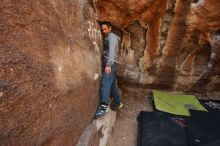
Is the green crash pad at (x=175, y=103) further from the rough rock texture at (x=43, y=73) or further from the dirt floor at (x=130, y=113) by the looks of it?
the rough rock texture at (x=43, y=73)

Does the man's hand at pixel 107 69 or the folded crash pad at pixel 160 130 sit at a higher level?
the man's hand at pixel 107 69

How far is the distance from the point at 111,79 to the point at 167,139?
3.07 feet

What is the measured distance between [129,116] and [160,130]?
0.52 m

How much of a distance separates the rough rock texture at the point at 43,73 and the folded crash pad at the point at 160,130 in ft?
2.45

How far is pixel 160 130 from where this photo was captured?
9.44 feet

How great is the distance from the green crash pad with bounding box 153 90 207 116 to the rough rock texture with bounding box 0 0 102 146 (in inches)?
49.9

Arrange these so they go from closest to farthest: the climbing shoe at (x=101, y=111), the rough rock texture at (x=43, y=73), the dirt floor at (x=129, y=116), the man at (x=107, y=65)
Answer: the rough rock texture at (x=43, y=73) < the climbing shoe at (x=101, y=111) < the man at (x=107, y=65) < the dirt floor at (x=129, y=116)

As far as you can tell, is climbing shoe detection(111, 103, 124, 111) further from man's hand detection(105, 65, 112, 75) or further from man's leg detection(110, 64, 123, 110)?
man's hand detection(105, 65, 112, 75)

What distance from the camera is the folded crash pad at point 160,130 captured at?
8.87 feet

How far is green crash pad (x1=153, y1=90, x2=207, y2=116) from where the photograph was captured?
327 cm

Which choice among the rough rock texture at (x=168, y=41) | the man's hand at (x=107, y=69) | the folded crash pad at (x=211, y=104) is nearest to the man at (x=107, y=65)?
the man's hand at (x=107, y=69)

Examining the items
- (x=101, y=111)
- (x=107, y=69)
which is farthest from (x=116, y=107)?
(x=107, y=69)

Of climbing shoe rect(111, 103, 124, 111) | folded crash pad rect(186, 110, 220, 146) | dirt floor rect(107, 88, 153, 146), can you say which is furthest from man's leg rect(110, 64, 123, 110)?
folded crash pad rect(186, 110, 220, 146)

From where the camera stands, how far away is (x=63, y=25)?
6.84ft
